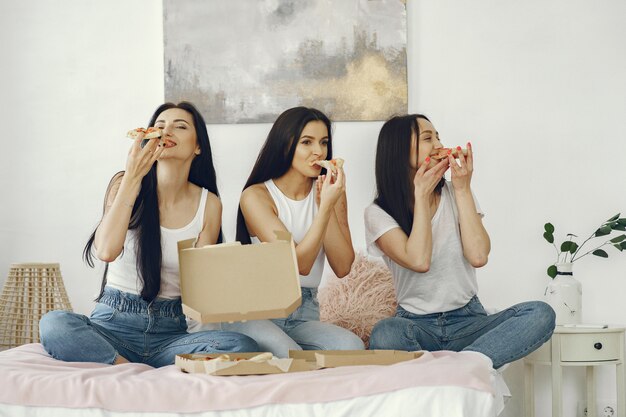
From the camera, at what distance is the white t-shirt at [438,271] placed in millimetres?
2553

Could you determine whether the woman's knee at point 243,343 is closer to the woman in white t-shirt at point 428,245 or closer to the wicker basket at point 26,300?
the woman in white t-shirt at point 428,245

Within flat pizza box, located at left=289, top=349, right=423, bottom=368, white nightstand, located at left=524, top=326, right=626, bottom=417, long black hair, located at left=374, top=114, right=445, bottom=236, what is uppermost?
long black hair, located at left=374, top=114, right=445, bottom=236

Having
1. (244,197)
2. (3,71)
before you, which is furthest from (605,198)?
(3,71)

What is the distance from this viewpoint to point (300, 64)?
3.33 m

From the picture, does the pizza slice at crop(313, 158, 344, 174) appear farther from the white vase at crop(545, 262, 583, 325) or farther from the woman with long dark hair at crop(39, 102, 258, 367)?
the white vase at crop(545, 262, 583, 325)

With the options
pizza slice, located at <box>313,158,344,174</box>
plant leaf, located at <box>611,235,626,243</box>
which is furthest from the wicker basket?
plant leaf, located at <box>611,235,626,243</box>

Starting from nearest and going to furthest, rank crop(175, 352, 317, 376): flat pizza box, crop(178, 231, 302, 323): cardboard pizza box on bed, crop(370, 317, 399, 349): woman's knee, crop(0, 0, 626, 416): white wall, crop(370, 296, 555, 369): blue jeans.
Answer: crop(175, 352, 317, 376): flat pizza box, crop(178, 231, 302, 323): cardboard pizza box on bed, crop(370, 296, 555, 369): blue jeans, crop(370, 317, 399, 349): woman's knee, crop(0, 0, 626, 416): white wall

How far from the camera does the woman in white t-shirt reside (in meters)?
2.39

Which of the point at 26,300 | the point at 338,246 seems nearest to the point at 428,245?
the point at 338,246

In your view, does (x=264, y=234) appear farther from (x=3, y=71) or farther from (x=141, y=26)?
(x=3, y=71)

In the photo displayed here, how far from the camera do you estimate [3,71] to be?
11.1 feet

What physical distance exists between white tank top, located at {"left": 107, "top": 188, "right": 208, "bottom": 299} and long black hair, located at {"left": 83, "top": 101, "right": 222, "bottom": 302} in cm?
3

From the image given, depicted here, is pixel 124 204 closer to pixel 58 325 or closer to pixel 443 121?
pixel 58 325

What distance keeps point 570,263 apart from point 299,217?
4.01 feet
